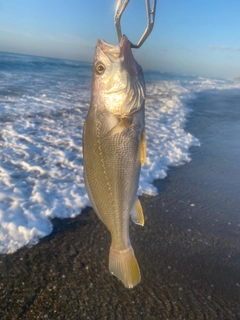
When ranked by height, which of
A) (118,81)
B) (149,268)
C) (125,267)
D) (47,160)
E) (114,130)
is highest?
(118,81)

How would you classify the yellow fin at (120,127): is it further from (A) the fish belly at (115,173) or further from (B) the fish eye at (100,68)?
(B) the fish eye at (100,68)

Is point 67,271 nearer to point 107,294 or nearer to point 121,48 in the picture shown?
point 107,294

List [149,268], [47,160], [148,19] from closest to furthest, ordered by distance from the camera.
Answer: [148,19]
[149,268]
[47,160]

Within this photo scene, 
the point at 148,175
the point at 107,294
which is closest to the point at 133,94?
the point at 107,294

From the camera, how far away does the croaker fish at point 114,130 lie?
2.28 m

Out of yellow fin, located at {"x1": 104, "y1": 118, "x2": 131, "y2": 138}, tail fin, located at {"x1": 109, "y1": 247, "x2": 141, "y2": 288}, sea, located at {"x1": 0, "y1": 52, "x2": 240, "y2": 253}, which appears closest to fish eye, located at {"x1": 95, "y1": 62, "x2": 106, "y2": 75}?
yellow fin, located at {"x1": 104, "y1": 118, "x2": 131, "y2": 138}

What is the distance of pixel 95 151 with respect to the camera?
2346mm

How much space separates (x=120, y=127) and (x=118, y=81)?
1.01 ft

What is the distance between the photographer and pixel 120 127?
2.28 meters

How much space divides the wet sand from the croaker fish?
171 cm

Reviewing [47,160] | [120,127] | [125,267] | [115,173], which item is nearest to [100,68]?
[120,127]

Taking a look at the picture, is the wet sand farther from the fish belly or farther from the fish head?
the fish head

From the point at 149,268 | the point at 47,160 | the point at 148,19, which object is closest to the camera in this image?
the point at 148,19

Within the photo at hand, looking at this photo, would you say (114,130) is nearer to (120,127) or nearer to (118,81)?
(120,127)
